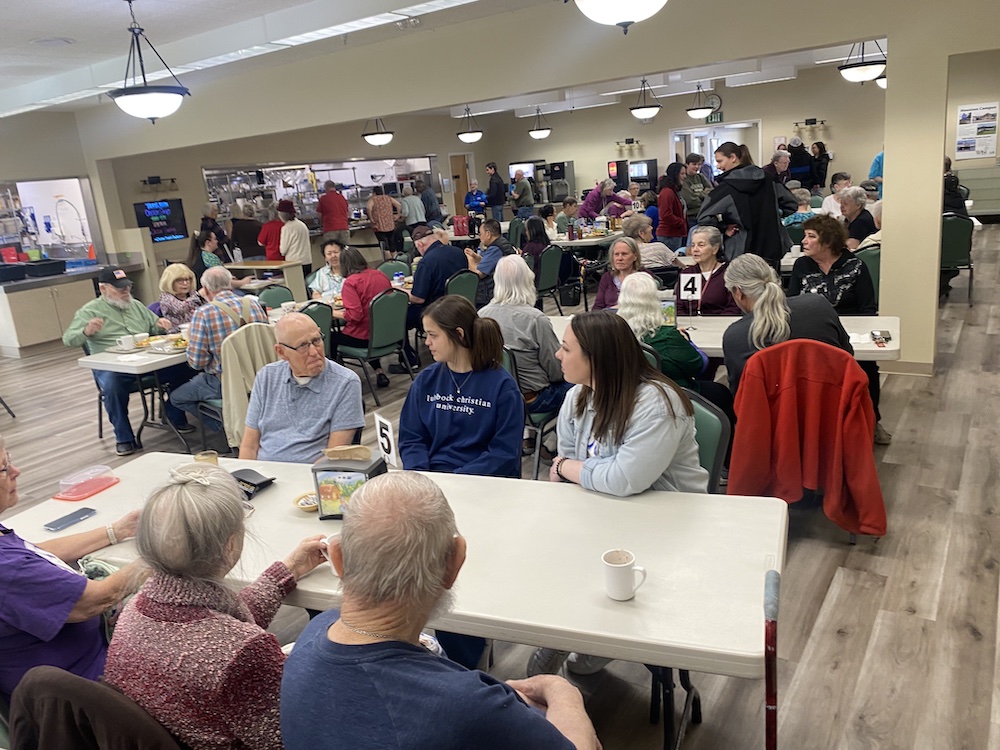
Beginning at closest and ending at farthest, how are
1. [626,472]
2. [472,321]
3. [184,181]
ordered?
[626,472] < [472,321] < [184,181]

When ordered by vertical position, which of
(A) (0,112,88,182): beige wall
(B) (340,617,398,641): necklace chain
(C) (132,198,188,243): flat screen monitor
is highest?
(A) (0,112,88,182): beige wall

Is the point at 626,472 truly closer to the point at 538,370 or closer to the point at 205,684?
the point at 205,684

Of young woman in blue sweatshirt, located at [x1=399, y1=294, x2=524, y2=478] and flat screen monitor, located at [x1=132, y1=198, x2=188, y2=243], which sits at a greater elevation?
flat screen monitor, located at [x1=132, y1=198, x2=188, y2=243]

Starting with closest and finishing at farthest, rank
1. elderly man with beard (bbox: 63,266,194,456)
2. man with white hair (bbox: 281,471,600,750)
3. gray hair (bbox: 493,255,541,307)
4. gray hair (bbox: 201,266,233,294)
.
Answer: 1. man with white hair (bbox: 281,471,600,750)
2. gray hair (bbox: 493,255,541,307)
3. gray hair (bbox: 201,266,233,294)
4. elderly man with beard (bbox: 63,266,194,456)

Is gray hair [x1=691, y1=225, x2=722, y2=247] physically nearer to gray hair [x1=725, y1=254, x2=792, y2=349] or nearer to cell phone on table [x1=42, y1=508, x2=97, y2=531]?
gray hair [x1=725, y1=254, x2=792, y2=349]

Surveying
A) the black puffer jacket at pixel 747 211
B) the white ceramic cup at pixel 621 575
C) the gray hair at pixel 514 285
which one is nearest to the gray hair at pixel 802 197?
the black puffer jacket at pixel 747 211

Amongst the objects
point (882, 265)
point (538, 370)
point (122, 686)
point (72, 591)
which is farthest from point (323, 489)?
point (882, 265)

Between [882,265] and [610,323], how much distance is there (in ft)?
12.1

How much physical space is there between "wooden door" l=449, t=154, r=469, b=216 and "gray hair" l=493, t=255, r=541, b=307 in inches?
438

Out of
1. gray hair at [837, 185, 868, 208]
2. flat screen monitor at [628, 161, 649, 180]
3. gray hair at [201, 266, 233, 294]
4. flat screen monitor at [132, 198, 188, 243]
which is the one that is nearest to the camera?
gray hair at [201, 266, 233, 294]

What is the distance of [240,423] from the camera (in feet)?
12.5

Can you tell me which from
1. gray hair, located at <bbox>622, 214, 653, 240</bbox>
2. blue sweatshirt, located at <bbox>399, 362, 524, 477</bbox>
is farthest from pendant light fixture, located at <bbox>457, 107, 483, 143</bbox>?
blue sweatshirt, located at <bbox>399, 362, 524, 477</bbox>

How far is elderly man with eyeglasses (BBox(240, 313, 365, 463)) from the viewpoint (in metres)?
2.70

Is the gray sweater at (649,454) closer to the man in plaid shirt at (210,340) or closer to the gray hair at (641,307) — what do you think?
the gray hair at (641,307)
